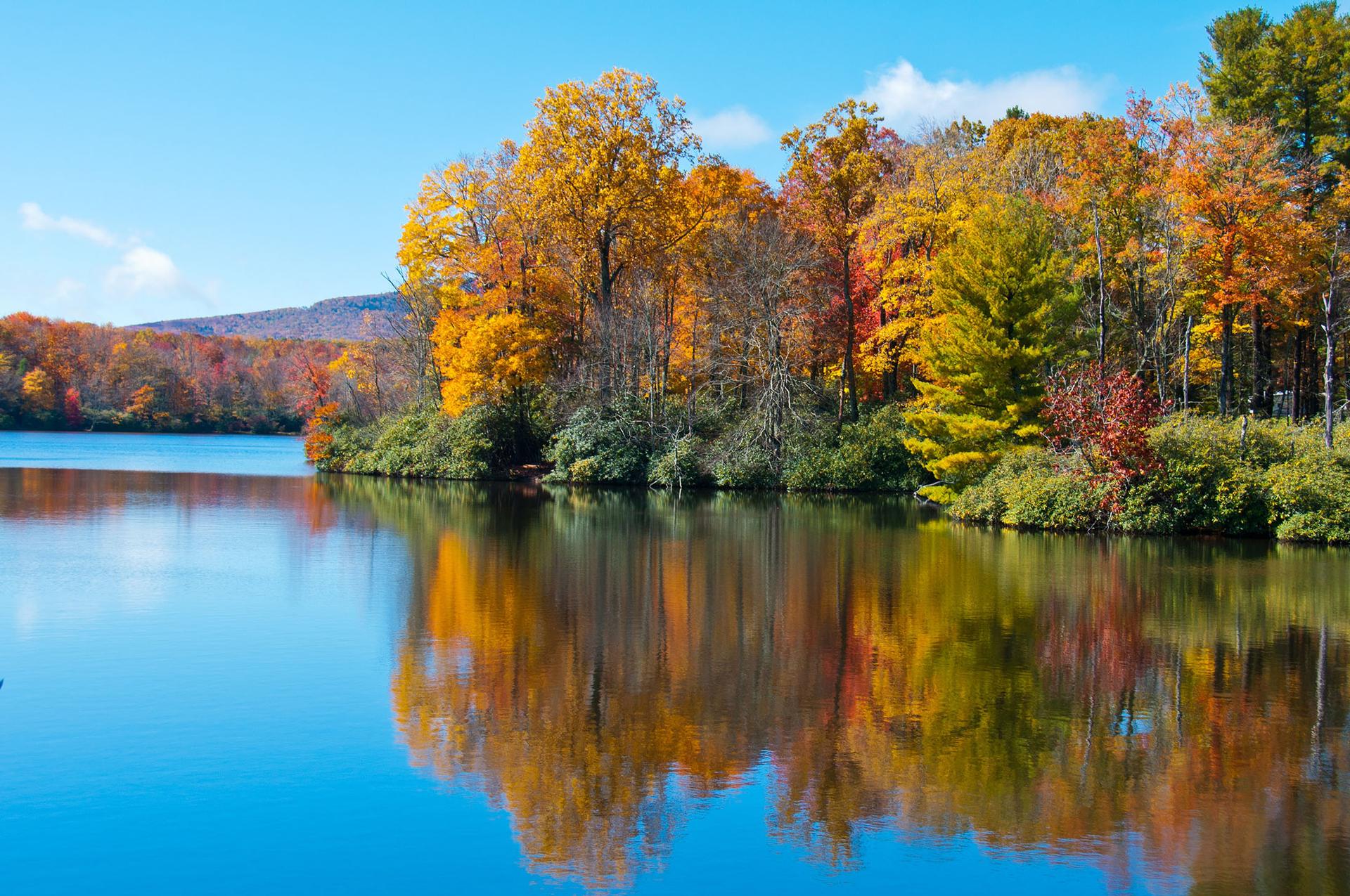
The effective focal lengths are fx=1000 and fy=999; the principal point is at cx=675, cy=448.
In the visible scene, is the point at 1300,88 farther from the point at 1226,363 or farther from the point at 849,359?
the point at 849,359

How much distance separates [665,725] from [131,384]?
91387mm

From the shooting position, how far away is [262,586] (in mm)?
15156

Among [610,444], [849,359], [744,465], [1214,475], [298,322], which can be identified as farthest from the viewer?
[298,322]

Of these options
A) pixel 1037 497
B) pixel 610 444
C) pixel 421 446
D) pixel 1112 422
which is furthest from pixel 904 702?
pixel 421 446

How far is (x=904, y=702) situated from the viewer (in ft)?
31.4

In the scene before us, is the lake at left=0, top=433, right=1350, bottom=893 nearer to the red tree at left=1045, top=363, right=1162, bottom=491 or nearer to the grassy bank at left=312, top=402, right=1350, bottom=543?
the grassy bank at left=312, top=402, right=1350, bottom=543

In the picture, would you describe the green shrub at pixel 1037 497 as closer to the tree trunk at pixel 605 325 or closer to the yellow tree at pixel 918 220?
the yellow tree at pixel 918 220

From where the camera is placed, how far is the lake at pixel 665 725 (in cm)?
632

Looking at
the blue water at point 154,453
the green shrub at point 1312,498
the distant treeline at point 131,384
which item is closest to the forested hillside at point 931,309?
the green shrub at point 1312,498

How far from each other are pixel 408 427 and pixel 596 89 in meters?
16.7

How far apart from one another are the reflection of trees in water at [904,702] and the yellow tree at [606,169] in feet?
71.1

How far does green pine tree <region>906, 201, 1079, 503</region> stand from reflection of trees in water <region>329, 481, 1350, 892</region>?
10050 millimetres

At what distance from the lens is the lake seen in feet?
20.7

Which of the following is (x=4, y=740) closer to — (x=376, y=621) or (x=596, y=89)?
(x=376, y=621)
